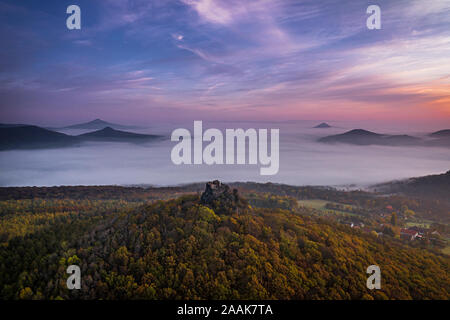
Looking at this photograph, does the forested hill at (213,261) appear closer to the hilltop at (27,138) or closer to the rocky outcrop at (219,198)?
the rocky outcrop at (219,198)

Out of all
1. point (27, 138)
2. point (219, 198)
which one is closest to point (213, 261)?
point (219, 198)

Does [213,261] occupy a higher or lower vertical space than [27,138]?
lower

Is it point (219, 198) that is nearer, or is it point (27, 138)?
point (219, 198)

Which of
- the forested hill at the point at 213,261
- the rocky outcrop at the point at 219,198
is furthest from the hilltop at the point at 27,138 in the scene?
the rocky outcrop at the point at 219,198

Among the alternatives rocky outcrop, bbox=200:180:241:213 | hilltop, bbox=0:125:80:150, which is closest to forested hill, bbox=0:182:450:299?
rocky outcrop, bbox=200:180:241:213

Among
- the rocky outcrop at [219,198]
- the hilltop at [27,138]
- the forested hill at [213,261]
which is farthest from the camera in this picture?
the hilltop at [27,138]

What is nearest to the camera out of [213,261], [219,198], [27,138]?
[213,261]

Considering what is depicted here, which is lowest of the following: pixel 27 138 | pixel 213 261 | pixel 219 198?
pixel 213 261

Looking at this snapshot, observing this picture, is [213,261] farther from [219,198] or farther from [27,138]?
[27,138]

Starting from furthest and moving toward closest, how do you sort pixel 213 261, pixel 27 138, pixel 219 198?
pixel 27 138
pixel 219 198
pixel 213 261
